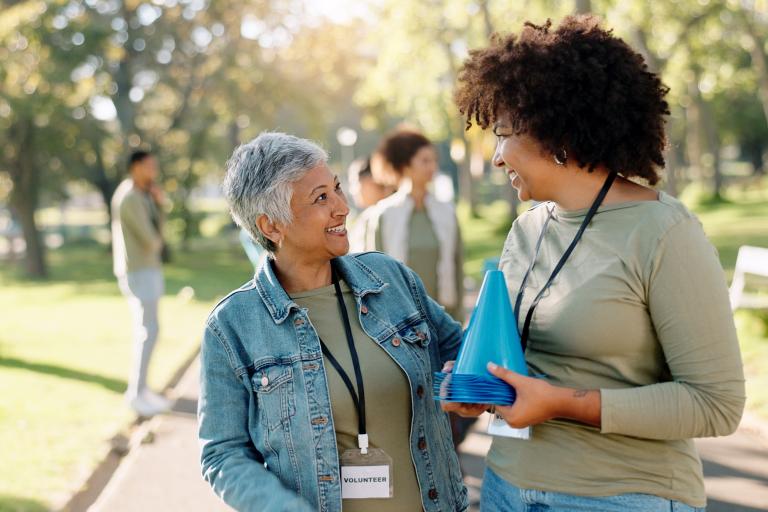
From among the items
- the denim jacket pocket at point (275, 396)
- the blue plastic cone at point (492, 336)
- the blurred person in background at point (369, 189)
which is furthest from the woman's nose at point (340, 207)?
the blurred person in background at point (369, 189)

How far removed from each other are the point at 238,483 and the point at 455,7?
79.8ft

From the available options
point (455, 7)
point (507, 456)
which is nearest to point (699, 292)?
point (507, 456)

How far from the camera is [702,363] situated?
2047mm

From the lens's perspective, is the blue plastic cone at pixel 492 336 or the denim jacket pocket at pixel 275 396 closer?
the blue plastic cone at pixel 492 336

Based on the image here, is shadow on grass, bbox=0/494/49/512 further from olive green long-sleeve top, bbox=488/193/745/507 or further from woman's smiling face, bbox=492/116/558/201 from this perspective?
woman's smiling face, bbox=492/116/558/201

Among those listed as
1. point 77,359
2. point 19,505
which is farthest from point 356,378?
point 77,359

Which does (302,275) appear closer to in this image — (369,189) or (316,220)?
(316,220)

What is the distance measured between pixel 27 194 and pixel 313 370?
26489mm

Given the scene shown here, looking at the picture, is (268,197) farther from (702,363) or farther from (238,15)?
(238,15)

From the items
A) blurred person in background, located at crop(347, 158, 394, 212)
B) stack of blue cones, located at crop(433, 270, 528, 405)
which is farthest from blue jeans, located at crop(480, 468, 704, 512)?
blurred person in background, located at crop(347, 158, 394, 212)

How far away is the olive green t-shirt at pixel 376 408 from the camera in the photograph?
2.54 meters

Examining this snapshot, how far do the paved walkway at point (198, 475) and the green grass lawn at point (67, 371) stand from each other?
0.30 meters

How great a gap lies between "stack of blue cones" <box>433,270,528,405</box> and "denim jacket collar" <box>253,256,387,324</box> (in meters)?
0.51

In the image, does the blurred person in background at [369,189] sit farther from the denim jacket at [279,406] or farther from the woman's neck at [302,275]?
the denim jacket at [279,406]
